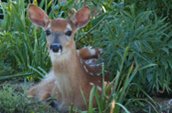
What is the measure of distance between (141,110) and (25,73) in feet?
5.02

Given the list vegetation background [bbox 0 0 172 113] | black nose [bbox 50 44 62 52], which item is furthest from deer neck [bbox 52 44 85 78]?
vegetation background [bbox 0 0 172 113]

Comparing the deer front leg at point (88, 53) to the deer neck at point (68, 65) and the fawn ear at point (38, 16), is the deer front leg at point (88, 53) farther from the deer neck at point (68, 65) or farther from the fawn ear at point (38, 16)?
the fawn ear at point (38, 16)

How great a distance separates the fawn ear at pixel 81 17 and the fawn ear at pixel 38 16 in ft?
0.93

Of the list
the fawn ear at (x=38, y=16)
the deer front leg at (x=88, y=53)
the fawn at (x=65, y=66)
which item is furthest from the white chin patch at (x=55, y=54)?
the deer front leg at (x=88, y=53)

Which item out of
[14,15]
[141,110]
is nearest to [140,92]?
[141,110]

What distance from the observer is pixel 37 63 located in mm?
6961

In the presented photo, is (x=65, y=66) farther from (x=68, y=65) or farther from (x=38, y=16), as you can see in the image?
(x=38, y=16)

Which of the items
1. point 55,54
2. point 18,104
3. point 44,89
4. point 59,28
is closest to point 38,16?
point 59,28

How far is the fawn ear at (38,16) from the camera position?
6.03m

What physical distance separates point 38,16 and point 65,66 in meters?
0.64

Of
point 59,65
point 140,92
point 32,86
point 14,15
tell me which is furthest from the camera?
point 14,15

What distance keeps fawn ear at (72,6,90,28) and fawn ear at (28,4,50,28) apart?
0.93 ft

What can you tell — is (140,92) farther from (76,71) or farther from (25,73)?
(25,73)

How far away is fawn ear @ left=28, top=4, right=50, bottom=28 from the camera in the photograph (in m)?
6.03
